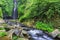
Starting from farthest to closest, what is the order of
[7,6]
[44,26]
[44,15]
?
[7,6], [44,15], [44,26]

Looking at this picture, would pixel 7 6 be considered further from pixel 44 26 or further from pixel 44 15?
pixel 44 26

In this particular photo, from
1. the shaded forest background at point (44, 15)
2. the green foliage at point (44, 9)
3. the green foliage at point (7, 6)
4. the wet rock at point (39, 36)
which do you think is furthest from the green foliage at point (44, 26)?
the green foliage at point (7, 6)

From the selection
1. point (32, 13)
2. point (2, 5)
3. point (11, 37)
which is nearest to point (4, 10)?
point (2, 5)

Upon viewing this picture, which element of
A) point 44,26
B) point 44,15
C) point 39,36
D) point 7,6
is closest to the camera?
point 39,36

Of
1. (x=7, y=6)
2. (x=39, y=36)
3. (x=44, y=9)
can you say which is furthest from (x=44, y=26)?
(x=7, y=6)

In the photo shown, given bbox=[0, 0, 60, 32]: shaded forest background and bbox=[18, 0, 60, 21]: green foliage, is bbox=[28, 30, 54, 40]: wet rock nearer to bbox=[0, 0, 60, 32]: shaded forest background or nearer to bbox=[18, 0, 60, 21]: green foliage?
bbox=[0, 0, 60, 32]: shaded forest background

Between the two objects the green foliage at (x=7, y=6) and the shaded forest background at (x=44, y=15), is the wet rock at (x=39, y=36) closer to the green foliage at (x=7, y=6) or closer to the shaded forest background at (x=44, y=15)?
the shaded forest background at (x=44, y=15)

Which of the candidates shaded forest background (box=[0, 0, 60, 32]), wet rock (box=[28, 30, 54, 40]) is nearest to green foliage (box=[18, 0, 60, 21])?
shaded forest background (box=[0, 0, 60, 32])

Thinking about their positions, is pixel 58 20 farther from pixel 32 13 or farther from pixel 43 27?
pixel 32 13

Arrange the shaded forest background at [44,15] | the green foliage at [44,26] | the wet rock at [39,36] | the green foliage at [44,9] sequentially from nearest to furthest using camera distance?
1. the wet rock at [39,36]
2. the green foliage at [44,26]
3. the shaded forest background at [44,15]
4. the green foliage at [44,9]

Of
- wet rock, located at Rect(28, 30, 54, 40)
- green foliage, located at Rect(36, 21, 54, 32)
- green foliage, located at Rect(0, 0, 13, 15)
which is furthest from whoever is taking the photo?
green foliage, located at Rect(0, 0, 13, 15)

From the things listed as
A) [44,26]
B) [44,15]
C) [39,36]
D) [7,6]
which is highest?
[7,6]

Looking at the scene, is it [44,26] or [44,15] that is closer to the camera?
[44,26]

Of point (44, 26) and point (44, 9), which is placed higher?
point (44, 9)
